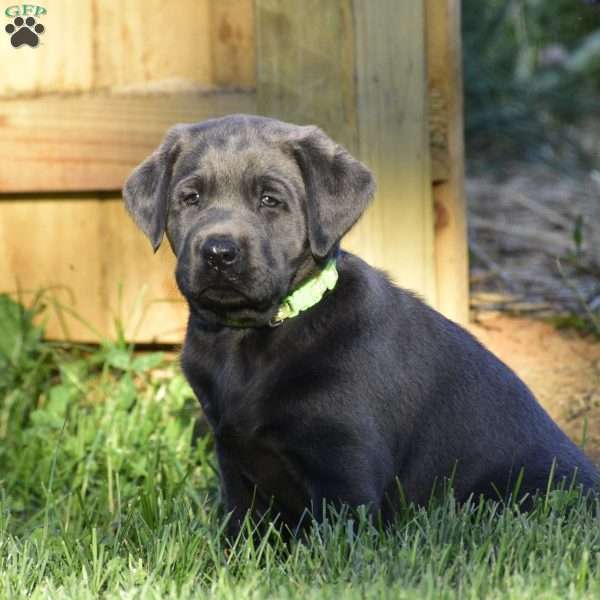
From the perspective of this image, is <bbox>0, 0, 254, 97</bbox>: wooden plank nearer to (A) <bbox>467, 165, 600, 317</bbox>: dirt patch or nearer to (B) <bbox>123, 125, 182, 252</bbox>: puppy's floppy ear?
(B) <bbox>123, 125, 182, 252</bbox>: puppy's floppy ear

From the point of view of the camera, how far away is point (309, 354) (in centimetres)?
363

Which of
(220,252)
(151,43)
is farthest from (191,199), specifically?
(151,43)

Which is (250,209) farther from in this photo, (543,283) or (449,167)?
(543,283)

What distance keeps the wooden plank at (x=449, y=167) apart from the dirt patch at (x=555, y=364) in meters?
0.25

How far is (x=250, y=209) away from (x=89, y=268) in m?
1.92

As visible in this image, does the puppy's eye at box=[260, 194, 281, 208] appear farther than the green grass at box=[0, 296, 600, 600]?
Yes

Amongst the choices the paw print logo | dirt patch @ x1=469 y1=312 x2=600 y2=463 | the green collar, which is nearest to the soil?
dirt patch @ x1=469 y1=312 x2=600 y2=463

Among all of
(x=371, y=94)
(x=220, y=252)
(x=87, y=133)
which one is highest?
(x=371, y=94)

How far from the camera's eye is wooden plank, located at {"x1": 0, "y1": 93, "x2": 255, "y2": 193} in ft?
16.7

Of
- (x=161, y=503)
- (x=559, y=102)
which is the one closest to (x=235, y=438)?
(x=161, y=503)

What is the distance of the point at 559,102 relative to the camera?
31.6ft

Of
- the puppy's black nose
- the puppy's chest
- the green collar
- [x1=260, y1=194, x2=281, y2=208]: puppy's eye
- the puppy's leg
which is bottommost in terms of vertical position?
the puppy's leg

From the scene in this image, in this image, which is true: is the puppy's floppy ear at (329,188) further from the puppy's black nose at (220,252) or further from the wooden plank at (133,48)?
the wooden plank at (133,48)

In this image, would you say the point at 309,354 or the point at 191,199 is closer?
the point at 309,354
